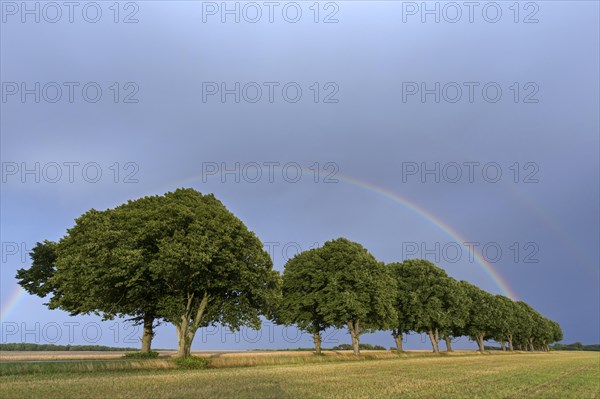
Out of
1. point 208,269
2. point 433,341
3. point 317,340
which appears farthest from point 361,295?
point 433,341

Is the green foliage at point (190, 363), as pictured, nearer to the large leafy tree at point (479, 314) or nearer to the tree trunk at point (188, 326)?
the tree trunk at point (188, 326)

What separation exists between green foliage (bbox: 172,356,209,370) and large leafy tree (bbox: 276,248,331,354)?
98.8 ft

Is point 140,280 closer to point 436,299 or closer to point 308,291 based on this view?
point 308,291

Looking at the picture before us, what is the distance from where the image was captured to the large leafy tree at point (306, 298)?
73.6 metres

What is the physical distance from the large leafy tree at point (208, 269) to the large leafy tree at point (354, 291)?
19918 mm

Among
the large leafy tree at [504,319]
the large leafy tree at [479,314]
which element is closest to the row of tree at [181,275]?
the large leafy tree at [479,314]

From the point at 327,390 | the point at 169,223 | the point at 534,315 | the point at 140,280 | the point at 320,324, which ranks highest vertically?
the point at 169,223

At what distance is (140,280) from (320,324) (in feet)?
126

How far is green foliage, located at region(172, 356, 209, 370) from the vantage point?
43094 millimetres

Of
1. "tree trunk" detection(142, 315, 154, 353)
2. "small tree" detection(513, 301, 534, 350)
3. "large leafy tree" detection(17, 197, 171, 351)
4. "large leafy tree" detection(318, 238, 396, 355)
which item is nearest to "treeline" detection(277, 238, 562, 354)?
"large leafy tree" detection(318, 238, 396, 355)

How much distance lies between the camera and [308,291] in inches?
2972

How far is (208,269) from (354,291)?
111 ft

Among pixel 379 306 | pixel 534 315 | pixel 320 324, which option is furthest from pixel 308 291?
pixel 534 315

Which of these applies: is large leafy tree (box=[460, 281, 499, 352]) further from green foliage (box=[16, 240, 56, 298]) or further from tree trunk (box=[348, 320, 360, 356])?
green foliage (box=[16, 240, 56, 298])
